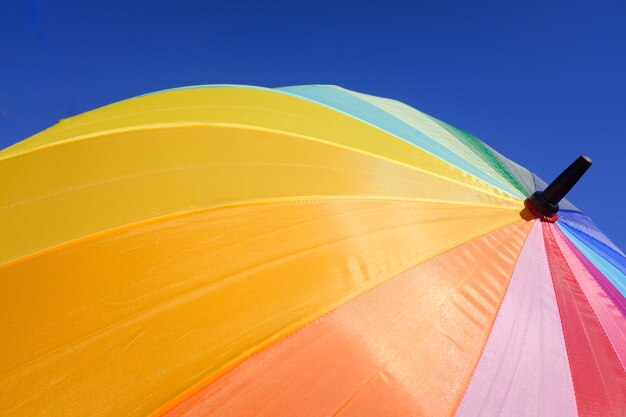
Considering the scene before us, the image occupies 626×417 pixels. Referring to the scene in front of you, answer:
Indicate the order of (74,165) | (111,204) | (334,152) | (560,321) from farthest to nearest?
(334,152)
(560,321)
(74,165)
(111,204)

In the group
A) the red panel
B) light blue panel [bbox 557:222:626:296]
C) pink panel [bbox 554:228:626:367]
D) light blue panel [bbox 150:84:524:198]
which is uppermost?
light blue panel [bbox 150:84:524:198]

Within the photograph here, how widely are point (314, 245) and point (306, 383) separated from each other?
0.53 m

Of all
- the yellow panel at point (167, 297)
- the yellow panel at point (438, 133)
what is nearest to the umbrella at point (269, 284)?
the yellow panel at point (167, 297)

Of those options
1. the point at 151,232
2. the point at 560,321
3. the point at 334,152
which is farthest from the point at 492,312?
the point at 151,232

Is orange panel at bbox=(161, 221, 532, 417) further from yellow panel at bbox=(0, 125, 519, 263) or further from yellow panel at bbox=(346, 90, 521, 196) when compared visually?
yellow panel at bbox=(346, 90, 521, 196)

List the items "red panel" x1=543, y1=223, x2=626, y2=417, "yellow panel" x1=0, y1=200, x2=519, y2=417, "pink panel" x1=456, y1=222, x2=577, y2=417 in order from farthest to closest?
"red panel" x1=543, y1=223, x2=626, y2=417 → "pink panel" x1=456, y1=222, x2=577, y2=417 → "yellow panel" x1=0, y1=200, x2=519, y2=417

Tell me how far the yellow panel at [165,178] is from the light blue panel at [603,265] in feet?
3.54

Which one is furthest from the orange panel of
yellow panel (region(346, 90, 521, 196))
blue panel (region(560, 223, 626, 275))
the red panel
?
blue panel (region(560, 223, 626, 275))

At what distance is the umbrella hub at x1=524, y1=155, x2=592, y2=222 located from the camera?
2619 millimetres

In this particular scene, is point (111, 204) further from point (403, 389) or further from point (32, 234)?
point (403, 389)

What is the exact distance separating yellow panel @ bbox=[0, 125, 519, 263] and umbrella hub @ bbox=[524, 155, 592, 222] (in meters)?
0.71

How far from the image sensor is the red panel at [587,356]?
175 cm

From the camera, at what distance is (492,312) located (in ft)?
6.25

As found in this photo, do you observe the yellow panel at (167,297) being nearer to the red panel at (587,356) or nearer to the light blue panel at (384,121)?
the red panel at (587,356)
